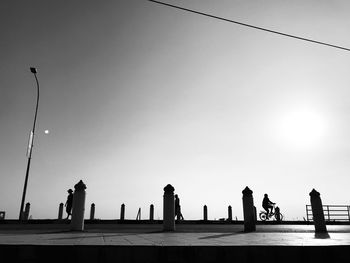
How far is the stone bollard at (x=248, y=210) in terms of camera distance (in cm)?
1268

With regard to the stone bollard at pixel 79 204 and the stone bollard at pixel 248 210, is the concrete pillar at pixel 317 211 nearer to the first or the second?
the stone bollard at pixel 248 210

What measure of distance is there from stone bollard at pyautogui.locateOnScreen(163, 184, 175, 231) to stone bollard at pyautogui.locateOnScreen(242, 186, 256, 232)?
3.11 m

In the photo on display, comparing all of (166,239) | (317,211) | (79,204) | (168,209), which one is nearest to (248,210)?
(317,211)

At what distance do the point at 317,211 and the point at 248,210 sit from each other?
2908 millimetres

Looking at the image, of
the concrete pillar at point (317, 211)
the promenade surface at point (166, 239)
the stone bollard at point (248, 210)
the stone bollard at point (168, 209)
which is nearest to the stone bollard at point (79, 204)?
the promenade surface at point (166, 239)

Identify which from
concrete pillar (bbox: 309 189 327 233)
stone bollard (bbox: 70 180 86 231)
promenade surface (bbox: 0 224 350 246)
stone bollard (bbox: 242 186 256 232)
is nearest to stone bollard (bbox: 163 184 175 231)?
promenade surface (bbox: 0 224 350 246)

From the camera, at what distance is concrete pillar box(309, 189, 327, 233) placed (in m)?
12.5

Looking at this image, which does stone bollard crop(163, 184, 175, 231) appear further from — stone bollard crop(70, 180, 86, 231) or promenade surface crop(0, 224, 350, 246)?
stone bollard crop(70, 180, 86, 231)

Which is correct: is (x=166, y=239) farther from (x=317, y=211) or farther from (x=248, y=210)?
(x=317, y=211)

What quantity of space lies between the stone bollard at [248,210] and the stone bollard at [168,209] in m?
3.11

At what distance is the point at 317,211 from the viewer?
12.8m
